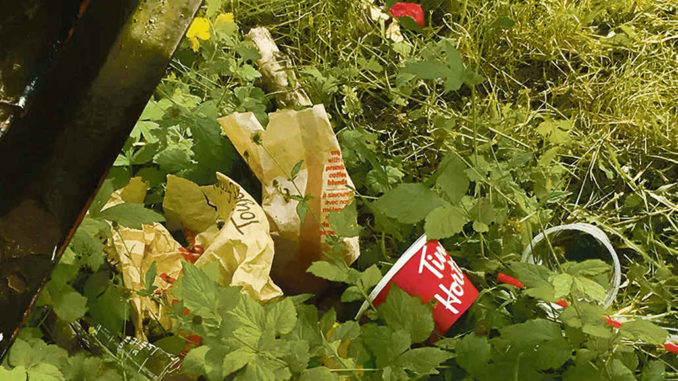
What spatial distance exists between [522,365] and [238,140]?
813 millimetres

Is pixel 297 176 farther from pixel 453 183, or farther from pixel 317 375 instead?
pixel 317 375

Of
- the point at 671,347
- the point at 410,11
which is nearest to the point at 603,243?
the point at 671,347

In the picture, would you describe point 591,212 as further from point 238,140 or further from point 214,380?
point 214,380

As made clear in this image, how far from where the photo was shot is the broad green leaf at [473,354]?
1045mm

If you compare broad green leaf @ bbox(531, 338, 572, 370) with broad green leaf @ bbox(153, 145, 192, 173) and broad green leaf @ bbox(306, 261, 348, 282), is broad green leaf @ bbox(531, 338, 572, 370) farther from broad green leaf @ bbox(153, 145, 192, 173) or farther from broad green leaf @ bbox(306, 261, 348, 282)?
broad green leaf @ bbox(153, 145, 192, 173)

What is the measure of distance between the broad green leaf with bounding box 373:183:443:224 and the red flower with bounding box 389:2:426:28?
114 cm

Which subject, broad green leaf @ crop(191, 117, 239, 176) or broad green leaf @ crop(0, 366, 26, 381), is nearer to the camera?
broad green leaf @ crop(0, 366, 26, 381)

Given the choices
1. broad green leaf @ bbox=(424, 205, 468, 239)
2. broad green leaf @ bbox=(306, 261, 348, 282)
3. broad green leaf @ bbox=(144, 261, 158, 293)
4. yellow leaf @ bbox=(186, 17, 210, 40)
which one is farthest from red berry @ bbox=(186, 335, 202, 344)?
yellow leaf @ bbox=(186, 17, 210, 40)

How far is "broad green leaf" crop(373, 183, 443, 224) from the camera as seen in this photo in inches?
43.0

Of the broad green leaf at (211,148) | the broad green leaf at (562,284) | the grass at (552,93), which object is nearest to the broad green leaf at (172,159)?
the broad green leaf at (211,148)

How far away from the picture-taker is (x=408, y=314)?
110 centimetres

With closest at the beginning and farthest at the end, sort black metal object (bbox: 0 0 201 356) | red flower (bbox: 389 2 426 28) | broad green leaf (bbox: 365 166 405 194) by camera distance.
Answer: black metal object (bbox: 0 0 201 356)
broad green leaf (bbox: 365 166 405 194)
red flower (bbox: 389 2 426 28)

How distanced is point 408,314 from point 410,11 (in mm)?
1336

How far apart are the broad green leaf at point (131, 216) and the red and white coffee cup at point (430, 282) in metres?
0.44
